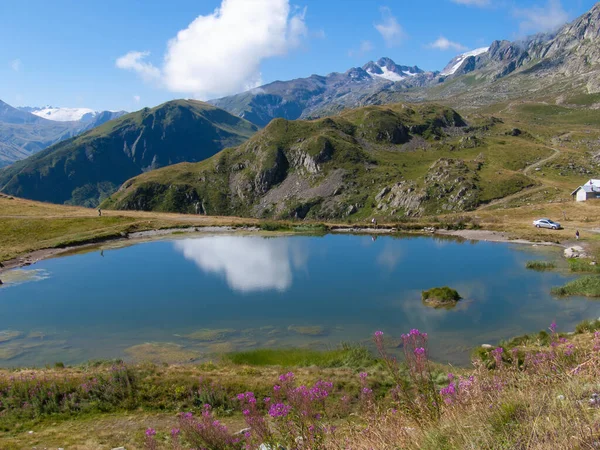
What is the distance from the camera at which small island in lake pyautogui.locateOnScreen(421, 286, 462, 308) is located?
106 feet

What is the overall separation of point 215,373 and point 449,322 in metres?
16.4

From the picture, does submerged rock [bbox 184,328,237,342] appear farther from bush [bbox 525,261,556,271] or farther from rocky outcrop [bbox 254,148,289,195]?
rocky outcrop [bbox 254,148,289,195]

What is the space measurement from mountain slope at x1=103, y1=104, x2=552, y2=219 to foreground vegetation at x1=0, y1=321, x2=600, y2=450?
3919 inches

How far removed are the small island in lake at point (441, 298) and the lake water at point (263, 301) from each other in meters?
0.73

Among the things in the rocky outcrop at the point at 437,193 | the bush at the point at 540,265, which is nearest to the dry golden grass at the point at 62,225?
the bush at the point at 540,265

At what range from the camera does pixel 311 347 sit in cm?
2581

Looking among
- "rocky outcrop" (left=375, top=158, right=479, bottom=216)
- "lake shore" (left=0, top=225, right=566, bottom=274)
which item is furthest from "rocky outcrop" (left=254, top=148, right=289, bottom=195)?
"lake shore" (left=0, top=225, right=566, bottom=274)

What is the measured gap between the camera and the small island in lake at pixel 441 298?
106 ft

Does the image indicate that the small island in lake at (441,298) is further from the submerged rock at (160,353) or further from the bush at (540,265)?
the submerged rock at (160,353)

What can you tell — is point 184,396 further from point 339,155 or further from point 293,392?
point 339,155

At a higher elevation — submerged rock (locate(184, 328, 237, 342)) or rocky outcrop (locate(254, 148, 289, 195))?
rocky outcrop (locate(254, 148, 289, 195))

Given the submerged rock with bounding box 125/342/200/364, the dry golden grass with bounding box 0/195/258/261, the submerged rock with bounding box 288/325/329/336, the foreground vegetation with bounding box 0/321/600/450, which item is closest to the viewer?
the foreground vegetation with bounding box 0/321/600/450

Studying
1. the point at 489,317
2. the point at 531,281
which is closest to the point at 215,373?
the point at 489,317

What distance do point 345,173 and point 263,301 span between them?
126 metres
